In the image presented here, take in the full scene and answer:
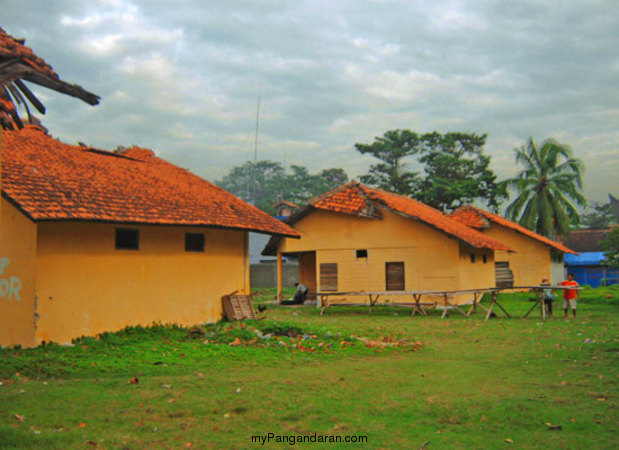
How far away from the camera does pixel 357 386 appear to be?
8.62 meters

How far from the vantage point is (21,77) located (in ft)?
23.4

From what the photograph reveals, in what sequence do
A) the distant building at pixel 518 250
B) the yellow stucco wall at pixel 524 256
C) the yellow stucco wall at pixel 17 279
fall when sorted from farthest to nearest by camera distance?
the yellow stucco wall at pixel 524 256 < the distant building at pixel 518 250 < the yellow stucco wall at pixel 17 279

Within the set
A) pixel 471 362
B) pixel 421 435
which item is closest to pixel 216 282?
pixel 471 362

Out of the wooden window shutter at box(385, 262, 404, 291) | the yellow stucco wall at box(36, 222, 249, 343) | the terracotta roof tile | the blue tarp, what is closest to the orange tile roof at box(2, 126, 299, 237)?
the yellow stucco wall at box(36, 222, 249, 343)

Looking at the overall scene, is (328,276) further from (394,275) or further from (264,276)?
(264,276)

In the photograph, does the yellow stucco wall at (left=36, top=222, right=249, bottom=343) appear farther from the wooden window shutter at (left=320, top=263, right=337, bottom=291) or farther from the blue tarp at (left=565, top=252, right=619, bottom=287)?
the blue tarp at (left=565, top=252, right=619, bottom=287)

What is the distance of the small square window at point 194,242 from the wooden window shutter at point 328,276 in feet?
35.4

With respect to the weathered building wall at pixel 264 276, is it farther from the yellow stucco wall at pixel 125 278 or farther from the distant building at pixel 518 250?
the yellow stucco wall at pixel 125 278

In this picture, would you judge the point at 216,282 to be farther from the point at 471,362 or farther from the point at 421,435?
the point at 421,435

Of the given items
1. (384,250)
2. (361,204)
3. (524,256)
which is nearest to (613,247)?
(524,256)

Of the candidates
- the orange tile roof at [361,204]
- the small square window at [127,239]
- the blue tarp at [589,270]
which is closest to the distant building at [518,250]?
the orange tile roof at [361,204]

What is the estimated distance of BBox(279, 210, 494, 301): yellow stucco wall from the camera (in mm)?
23188

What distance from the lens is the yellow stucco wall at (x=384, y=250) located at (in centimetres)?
2319

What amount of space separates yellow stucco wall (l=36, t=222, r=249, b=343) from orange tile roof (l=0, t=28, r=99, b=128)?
4.89m
